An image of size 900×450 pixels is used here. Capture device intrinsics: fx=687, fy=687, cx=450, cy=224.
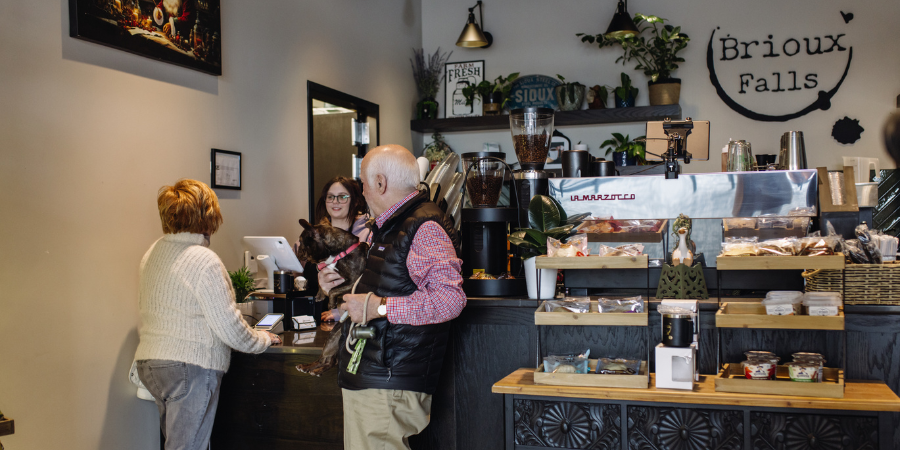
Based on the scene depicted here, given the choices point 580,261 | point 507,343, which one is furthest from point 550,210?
point 507,343

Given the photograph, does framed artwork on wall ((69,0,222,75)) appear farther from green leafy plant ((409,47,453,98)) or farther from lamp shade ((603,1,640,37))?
lamp shade ((603,1,640,37))

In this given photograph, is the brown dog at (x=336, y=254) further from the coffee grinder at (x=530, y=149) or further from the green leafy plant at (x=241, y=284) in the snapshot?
the coffee grinder at (x=530, y=149)

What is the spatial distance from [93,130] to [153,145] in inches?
13.6

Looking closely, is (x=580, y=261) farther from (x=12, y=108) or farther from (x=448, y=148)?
(x=448, y=148)

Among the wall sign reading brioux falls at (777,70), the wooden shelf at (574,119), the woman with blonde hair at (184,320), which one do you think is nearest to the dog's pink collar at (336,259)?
the woman with blonde hair at (184,320)

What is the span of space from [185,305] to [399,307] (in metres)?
0.95

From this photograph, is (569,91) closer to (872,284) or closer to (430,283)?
(872,284)

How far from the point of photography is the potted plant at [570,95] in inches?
228

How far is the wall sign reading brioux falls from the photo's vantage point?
17.8ft

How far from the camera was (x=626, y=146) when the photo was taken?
556 cm

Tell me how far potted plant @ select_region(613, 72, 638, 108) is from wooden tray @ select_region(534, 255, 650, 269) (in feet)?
12.3

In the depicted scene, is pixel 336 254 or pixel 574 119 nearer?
pixel 336 254

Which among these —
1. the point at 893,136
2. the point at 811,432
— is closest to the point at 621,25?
the point at 893,136

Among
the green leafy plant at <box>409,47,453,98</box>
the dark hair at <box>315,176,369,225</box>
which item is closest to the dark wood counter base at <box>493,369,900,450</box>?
the dark hair at <box>315,176,369,225</box>
